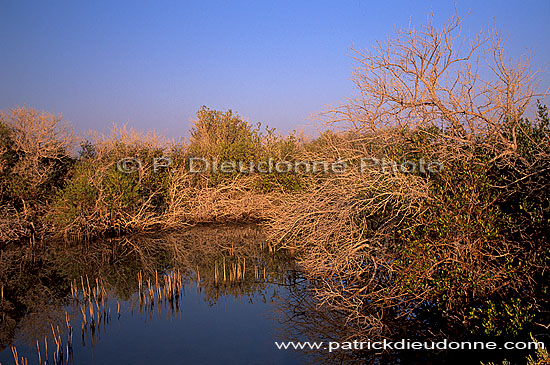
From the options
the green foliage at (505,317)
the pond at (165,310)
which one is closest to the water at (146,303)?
the pond at (165,310)

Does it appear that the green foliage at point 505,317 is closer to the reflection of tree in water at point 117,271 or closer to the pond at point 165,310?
the pond at point 165,310

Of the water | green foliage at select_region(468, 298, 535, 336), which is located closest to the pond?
the water

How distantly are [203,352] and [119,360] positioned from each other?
1388mm

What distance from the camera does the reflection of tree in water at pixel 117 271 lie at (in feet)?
30.1

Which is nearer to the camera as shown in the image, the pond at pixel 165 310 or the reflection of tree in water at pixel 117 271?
the pond at pixel 165 310

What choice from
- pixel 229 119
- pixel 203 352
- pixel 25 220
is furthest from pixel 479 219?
pixel 229 119

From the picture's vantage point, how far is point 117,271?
12.4 meters

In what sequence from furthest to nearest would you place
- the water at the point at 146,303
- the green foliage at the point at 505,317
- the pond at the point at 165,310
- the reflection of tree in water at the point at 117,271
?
the reflection of tree in water at the point at 117,271
the water at the point at 146,303
the pond at the point at 165,310
the green foliage at the point at 505,317

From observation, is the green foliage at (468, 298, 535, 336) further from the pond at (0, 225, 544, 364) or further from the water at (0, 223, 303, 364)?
the water at (0, 223, 303, 364)

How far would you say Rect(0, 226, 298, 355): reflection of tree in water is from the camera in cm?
916

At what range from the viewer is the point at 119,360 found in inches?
277

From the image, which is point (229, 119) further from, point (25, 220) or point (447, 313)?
point (447, 313)

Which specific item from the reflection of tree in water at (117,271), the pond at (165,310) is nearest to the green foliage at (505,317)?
the pond at (165,310)

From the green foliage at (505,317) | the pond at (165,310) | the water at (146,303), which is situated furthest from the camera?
the water at (146,303)
